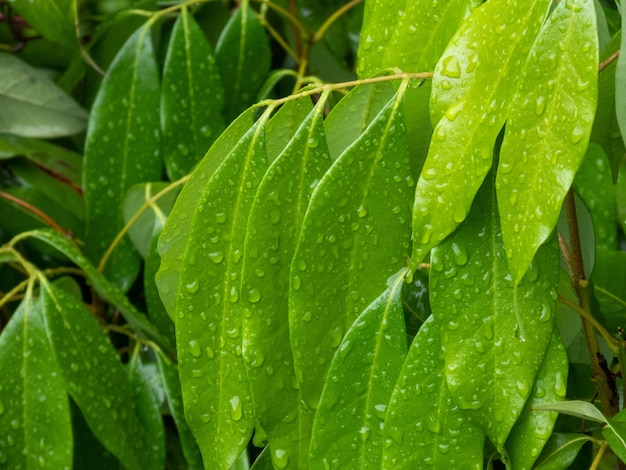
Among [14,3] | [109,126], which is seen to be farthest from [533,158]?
[14,3]

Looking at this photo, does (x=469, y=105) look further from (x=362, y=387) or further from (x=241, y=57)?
(x=241, y=57)

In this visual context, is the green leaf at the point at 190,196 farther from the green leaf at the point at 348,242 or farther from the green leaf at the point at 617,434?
the green leaf at the point at 617,434

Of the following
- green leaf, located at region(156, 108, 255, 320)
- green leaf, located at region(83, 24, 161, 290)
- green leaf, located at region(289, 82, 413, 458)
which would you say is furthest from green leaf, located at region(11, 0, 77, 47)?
green leaf, located at region(289, 82, 413, 458)

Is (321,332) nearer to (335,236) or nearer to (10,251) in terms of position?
(335,236)

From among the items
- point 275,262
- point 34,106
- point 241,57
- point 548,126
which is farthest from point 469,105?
point 34,106

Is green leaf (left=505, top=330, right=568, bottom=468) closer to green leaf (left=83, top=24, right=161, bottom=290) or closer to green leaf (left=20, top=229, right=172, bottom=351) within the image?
green leaf (left=20, top=229, right=172, bottom=351)

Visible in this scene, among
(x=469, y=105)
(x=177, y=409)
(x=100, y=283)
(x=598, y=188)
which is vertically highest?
(x=469, y=105)
